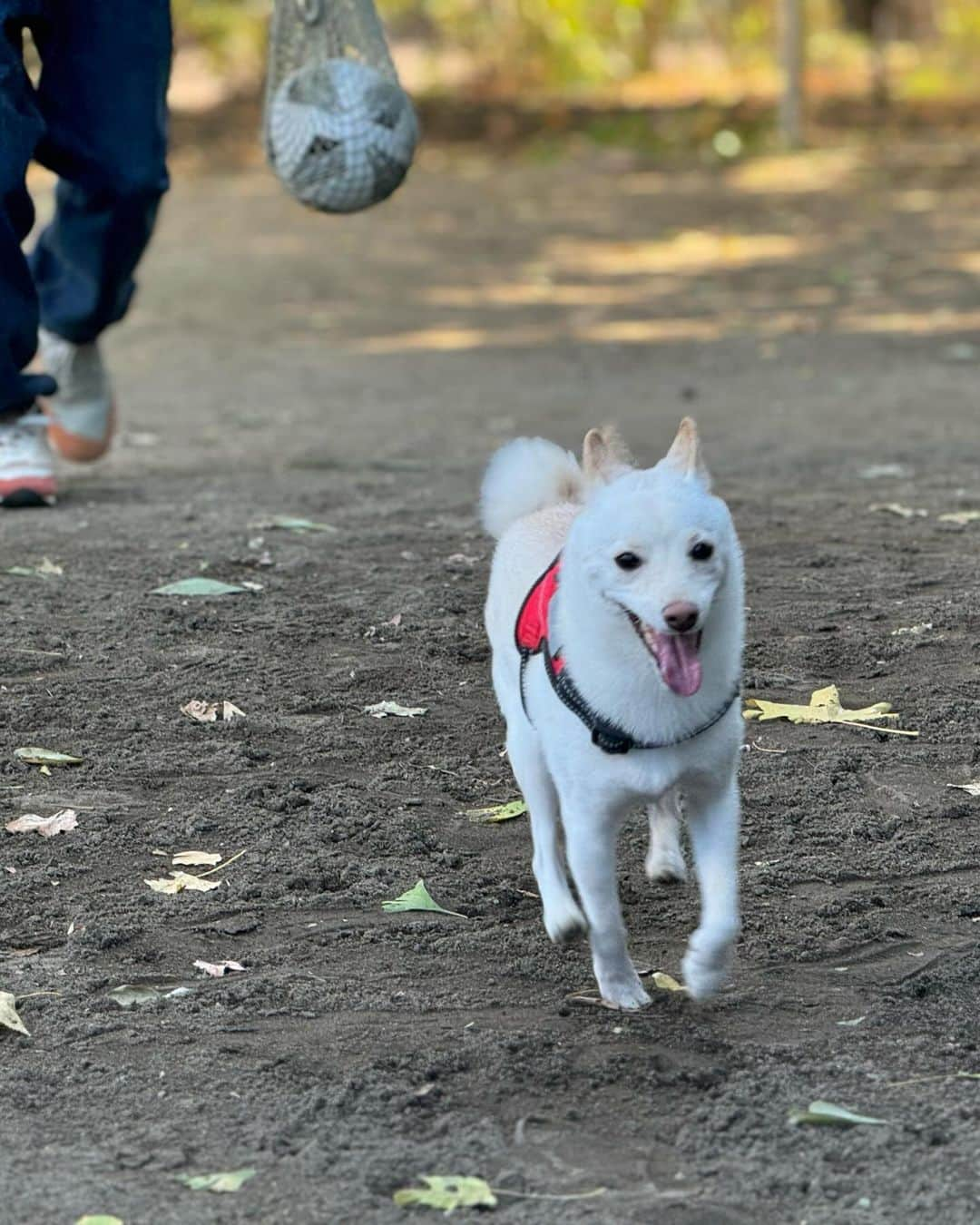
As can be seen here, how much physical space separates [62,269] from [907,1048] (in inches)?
151

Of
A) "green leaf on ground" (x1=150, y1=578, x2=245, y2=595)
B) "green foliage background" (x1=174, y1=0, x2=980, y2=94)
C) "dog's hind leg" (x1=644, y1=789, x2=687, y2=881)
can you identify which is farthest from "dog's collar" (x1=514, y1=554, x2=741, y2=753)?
"green foliage background" (x1=174, y1=0, x2=980, y2=94)

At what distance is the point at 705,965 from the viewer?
287cm

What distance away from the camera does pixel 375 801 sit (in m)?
3.79

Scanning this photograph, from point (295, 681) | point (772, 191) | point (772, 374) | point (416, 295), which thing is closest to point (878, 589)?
point (295, 681)

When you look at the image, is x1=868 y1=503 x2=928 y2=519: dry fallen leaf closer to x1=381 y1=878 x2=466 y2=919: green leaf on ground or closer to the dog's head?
x1=381 y1=878 x2=466 y2=919: green leaf on ground

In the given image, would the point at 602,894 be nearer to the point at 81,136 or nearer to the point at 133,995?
the point at 133,995

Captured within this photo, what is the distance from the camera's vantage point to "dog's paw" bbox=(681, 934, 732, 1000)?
2.86 meters

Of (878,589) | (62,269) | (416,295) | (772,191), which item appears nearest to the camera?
(878,589)

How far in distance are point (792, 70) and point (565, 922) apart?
14.9m

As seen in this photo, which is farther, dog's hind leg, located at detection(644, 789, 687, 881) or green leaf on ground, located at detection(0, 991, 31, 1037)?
dog's hind leg, located at detection(644, 789, 687, 881)

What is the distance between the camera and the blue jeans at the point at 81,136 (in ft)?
15.9

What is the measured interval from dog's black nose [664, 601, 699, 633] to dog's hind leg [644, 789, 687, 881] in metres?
0.77

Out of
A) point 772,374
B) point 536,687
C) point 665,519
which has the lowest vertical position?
point 772,374

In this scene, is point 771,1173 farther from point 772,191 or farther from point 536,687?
point 772,191
